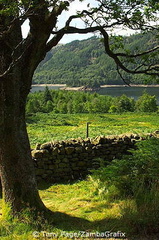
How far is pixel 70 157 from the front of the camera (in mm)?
9047

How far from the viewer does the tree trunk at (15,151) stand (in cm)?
500

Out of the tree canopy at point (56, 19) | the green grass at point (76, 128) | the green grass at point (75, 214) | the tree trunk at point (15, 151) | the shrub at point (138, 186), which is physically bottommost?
the green grass at point (76, 128)

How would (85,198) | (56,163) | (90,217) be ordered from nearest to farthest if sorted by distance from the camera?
(90,217)
(85,198)
(56,163)

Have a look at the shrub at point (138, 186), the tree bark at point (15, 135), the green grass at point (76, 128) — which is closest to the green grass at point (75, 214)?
the shrub at point (138, 186)

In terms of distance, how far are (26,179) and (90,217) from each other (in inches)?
65.8

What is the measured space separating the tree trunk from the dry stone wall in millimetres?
3447

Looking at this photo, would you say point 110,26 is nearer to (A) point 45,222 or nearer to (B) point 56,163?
(A) point 45,222

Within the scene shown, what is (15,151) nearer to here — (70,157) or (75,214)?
(75,214)

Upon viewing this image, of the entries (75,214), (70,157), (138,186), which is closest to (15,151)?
(75,214)

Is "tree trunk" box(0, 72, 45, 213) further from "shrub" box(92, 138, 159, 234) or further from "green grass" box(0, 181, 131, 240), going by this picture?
"shrub" box(92, 138, 159, 234)

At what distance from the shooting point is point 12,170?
512 centimetres

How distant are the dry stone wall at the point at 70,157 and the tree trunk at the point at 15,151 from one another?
3447 millimetres

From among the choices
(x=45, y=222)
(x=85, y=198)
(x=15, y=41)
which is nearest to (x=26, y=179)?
(x=45, y=222)

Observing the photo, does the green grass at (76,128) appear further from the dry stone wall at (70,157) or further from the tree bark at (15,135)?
the tree bark at (15,135)
